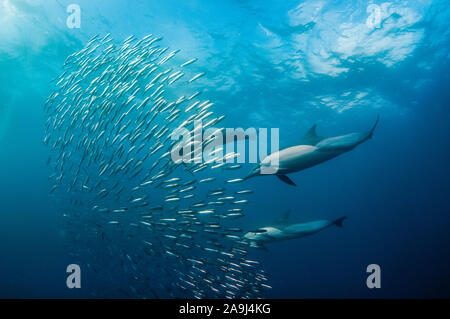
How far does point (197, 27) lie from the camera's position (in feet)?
44.4

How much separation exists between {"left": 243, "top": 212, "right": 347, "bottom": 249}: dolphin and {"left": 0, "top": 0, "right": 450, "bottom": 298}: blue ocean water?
4.27m

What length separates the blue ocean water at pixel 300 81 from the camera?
12.7 m

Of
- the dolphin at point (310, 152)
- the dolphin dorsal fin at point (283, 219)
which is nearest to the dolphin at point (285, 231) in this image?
the dolphin dorsal fin at point (283, 219)

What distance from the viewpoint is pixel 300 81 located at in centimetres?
1755

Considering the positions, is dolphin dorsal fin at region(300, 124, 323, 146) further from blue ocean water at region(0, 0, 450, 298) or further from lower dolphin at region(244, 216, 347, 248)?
blue ocean water at region(0, 0, 450, 298)

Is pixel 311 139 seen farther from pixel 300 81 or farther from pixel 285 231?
pixel 300 81

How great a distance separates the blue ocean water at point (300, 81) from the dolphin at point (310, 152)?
7.16 metres

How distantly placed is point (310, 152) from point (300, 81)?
51.6 feet

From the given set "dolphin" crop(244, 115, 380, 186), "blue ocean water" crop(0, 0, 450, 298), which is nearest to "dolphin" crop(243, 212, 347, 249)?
"dolphin" crop(244, 115, 380, 186)

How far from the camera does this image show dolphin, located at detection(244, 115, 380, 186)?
3209mm

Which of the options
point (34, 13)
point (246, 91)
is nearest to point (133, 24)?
point (34, 13)

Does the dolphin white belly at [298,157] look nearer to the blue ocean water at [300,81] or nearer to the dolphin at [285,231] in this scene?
the dolphin at [285,231]
